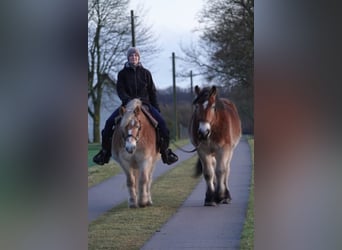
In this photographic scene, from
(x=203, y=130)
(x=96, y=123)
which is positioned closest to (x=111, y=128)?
(x=96, y=123)

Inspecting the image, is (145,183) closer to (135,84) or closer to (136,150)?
(136,150)

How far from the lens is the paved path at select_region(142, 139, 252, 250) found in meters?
3.53

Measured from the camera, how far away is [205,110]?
3.64 m

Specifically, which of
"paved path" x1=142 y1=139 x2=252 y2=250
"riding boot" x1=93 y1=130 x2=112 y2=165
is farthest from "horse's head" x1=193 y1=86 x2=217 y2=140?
"riding boot" x1=93 y1=130 x2=112 y2=165

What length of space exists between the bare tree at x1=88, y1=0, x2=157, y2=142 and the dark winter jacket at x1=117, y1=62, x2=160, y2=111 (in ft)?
0.17

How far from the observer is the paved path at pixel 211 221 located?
11.6 feet

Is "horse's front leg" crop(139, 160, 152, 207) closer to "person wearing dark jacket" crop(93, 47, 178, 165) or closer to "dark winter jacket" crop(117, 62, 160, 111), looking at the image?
"person wearing dark jacket" crop(93, 47, 178, 165)

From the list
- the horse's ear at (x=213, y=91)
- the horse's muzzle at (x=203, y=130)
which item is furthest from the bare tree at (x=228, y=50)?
the horse's muzzle at (x=203, y=130)

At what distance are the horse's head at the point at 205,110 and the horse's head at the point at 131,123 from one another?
0.39m
